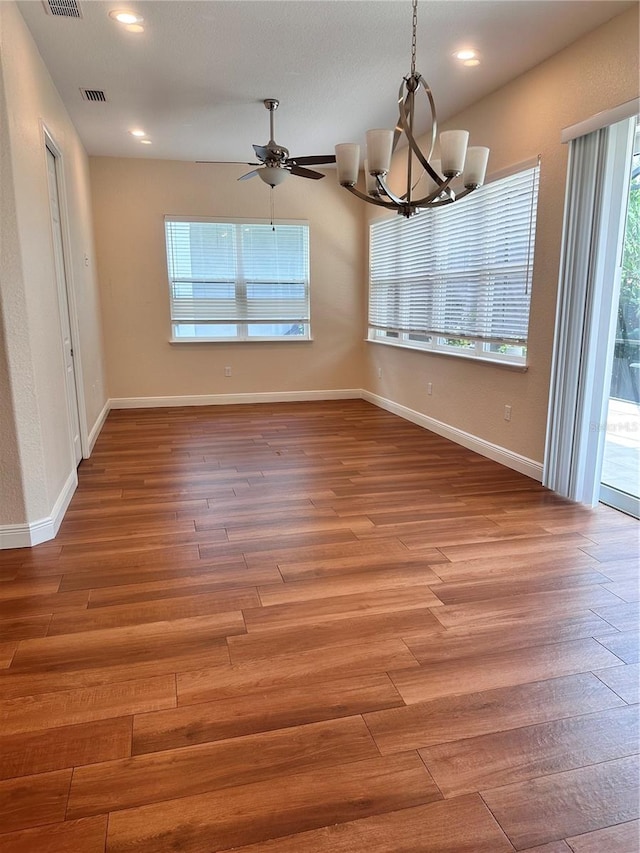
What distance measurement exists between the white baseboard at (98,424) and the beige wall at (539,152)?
3391 mm

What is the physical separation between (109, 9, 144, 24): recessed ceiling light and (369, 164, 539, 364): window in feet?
9.09

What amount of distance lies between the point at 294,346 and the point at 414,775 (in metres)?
6.18

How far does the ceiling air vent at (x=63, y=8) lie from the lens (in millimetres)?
3033

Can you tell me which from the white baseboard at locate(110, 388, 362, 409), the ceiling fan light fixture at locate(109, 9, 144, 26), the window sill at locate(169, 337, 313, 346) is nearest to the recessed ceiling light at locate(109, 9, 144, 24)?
the ceiling fan light fixture at locate(109, 9, 144, 26)

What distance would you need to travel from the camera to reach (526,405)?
4.22m

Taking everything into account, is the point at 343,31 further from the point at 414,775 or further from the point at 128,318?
the point at 128,318

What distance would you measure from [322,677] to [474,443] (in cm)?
334

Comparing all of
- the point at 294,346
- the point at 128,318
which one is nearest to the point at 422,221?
the point at 294,346

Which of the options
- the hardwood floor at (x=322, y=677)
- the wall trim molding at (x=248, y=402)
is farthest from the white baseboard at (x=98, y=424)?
the hardwood floor at (x=322, y=677)

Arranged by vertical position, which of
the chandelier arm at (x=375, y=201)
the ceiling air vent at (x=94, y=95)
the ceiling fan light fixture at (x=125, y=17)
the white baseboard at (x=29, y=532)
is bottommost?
the white baseboard at (x=29, y=532)

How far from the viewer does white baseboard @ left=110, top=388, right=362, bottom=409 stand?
698cm

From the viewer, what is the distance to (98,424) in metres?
5.68

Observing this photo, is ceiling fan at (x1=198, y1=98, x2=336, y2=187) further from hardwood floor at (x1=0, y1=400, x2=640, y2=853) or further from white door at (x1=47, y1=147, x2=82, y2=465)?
hardwood floor at (x1=0, y1=400, x2=640, y2=853)

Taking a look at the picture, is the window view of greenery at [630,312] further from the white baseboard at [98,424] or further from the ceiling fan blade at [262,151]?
the white baseboard at [98,424]
